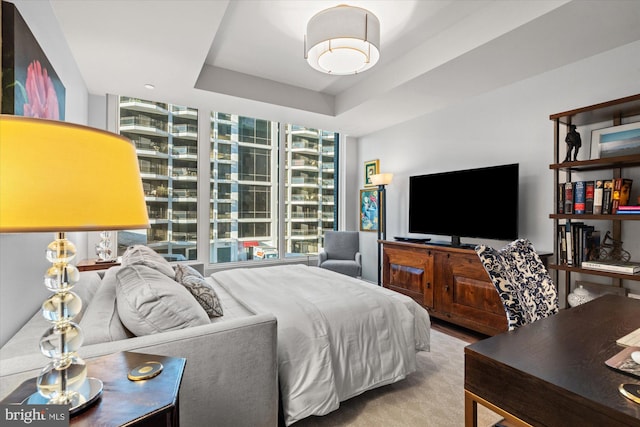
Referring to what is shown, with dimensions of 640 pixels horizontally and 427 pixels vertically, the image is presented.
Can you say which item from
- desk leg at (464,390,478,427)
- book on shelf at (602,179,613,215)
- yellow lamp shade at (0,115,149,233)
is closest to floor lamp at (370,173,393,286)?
book on shelf at (602,179,613,215)

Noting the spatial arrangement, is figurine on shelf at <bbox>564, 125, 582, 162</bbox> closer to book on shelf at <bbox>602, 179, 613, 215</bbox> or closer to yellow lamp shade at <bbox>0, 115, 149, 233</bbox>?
book on shelf at <bbox>602, 179, 613, 215</bbox>

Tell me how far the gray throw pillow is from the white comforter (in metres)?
0.47

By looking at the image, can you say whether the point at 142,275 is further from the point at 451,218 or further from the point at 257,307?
the point at 451,218

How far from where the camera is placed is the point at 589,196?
226cm

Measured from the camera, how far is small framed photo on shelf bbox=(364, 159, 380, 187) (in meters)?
4.87

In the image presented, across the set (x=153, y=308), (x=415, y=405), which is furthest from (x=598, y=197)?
(x=153, y=308)

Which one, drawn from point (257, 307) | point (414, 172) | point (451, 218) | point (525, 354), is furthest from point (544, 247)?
point (257, 307)

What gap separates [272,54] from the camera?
308cm

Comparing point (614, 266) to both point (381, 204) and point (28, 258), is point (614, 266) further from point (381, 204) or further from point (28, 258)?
point (28, 258)

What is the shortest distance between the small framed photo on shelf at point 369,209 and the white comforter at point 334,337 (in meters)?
2.67

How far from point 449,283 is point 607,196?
144 centimetres

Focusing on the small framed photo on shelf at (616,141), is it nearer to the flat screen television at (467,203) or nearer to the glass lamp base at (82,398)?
the flat screen television at (467,203)

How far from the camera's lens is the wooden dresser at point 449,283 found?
2.72m

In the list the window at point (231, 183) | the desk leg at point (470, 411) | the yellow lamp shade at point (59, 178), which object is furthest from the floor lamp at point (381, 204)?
the yellow lamp shade at point (59, 178)
